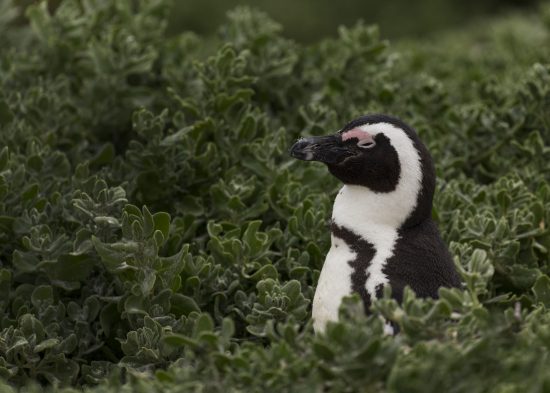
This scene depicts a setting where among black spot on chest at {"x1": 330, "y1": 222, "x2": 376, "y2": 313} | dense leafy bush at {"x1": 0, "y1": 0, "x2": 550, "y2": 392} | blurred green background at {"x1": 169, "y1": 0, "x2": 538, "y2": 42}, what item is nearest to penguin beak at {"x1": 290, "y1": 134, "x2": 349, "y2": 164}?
black spot on chest at {"x1": 330, "y1": 222, "x2": 376, "y2": 313}

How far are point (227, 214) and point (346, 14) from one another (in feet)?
25.5

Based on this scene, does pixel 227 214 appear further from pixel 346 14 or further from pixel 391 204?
pixel 346 14

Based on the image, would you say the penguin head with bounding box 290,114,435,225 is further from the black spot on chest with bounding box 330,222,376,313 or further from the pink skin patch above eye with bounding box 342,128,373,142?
the black spot on chest with bounding box 330,222,376,313

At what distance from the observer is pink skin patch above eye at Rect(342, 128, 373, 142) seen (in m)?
3.20

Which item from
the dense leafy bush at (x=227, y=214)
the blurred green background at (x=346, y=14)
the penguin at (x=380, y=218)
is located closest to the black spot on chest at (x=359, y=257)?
the penguin at (x=380, y=218)

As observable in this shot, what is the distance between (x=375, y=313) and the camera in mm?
2510

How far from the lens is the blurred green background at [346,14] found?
10883 mm

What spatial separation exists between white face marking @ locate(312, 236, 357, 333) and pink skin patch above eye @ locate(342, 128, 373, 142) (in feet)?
1.06

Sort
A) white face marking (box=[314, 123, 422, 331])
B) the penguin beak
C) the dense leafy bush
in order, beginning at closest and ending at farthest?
the dense leafy bush
white face marking (box=[314, 123, 422, 331])
the penguin beak

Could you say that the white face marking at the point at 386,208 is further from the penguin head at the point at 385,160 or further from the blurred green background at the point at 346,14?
the blurred green background at the point at 346,14

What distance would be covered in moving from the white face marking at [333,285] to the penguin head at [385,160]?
22 cm

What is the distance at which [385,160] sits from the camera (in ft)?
10.4

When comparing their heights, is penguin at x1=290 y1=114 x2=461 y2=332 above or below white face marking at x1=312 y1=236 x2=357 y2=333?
above

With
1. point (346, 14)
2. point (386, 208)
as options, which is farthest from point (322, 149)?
point (346, 14)
